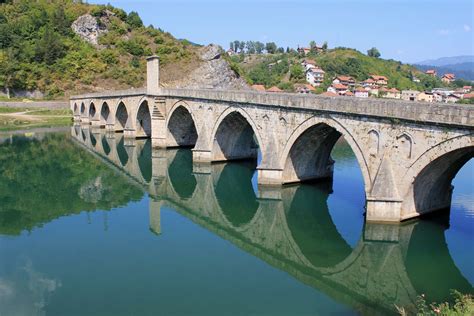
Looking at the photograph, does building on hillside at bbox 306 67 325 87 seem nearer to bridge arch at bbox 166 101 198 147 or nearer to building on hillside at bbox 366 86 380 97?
building on hillside at bbox 366 86 380 97

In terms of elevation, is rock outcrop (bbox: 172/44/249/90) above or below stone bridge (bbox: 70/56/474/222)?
above

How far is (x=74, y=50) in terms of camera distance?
77438mm

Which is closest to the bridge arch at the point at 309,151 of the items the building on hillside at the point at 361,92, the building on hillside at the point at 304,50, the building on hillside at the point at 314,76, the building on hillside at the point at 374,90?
the building on hillside at the point at 361,92

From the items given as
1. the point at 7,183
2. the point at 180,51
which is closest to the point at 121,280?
the point at 7,183

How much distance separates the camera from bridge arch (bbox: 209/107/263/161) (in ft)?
94.3

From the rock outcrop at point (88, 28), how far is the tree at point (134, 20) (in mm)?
6165

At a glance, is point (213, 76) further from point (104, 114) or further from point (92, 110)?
point (104, 114)

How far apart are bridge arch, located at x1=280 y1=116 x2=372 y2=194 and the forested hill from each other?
54769mm

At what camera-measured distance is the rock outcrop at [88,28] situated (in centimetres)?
8250

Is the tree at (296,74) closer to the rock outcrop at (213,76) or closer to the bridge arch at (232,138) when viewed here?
the rock outcrop at (213,76)

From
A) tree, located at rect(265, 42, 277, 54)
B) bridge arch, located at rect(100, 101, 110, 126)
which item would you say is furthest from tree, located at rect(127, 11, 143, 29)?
tree, located at rect(265, 42, 277, 54)

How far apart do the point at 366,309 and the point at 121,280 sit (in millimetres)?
7529

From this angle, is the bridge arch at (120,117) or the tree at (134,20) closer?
the bridge arch at (120,117)

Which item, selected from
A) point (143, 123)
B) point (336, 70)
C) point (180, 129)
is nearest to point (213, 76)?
point (143, 123)
